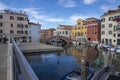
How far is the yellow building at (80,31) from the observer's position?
76062mm

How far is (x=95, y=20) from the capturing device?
225 ft

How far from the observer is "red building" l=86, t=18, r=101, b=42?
219ft

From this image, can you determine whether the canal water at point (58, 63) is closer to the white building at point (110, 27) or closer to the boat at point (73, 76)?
the boat at point (73, 76)

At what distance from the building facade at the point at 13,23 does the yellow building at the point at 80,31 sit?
83.2 ft

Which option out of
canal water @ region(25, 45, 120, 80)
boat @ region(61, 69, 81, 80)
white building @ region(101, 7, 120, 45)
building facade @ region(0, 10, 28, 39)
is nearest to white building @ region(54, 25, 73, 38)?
building facade @ region(0, 10, 28, 39)

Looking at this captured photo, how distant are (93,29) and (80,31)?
11074 mm

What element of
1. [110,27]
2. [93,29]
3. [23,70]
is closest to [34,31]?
[93,29]

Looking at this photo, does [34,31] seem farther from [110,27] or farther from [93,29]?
[110,27]

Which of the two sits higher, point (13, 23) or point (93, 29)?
point (13, 23)

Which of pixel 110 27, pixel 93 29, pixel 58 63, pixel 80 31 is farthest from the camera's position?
pixel 80 31

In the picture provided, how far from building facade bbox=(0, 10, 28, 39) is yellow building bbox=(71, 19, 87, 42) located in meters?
25.4

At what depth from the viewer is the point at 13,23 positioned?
62.3 m

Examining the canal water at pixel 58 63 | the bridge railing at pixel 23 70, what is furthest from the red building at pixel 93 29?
the bridge railing at pixel 23 70

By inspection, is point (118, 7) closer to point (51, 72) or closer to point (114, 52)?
point (114, 52)
